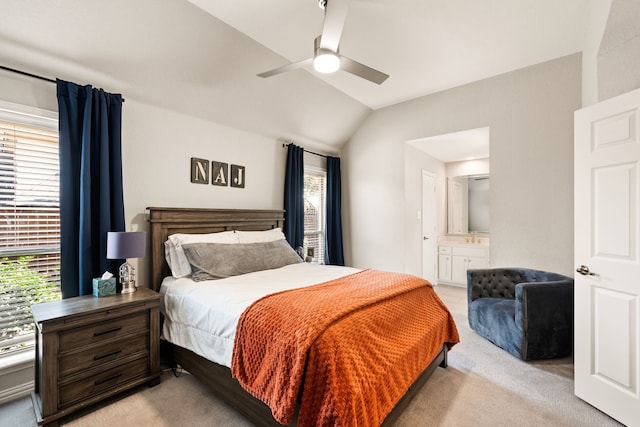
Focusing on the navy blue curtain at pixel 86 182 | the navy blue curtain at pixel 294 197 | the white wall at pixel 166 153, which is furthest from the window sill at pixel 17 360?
the navy blue curtain at pixel 294 197

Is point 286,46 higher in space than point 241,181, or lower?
higher

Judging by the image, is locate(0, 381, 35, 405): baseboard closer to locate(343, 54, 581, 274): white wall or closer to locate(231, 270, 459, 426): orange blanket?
locate(231, 270, 459, 426): orange blanket

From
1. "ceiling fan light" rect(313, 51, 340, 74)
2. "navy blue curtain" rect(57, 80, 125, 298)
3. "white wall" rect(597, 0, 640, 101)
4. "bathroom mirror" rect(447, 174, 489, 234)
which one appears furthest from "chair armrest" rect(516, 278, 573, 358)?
"navy blue curtain" rect(57, 80, 125, 298)

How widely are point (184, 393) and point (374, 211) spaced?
3.59m

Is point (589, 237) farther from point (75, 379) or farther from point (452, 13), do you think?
point (75, 379)

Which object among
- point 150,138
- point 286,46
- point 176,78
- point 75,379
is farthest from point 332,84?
point 75,379

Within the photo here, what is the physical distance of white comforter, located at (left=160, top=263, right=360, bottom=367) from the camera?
2.03 m

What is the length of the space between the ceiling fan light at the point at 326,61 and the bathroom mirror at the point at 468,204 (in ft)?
15.0

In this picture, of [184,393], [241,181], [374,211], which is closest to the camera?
[184,393]

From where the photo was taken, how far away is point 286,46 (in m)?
3.03

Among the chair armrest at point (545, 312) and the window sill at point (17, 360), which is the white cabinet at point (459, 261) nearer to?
the chair armrest at point (545, 312)

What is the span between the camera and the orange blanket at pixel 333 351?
4.84 ft

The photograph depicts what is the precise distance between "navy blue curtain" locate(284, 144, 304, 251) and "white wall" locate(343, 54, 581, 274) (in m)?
1.34

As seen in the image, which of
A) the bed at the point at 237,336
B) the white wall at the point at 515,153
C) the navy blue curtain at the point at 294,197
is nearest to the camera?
the bed at the point at 237,336
